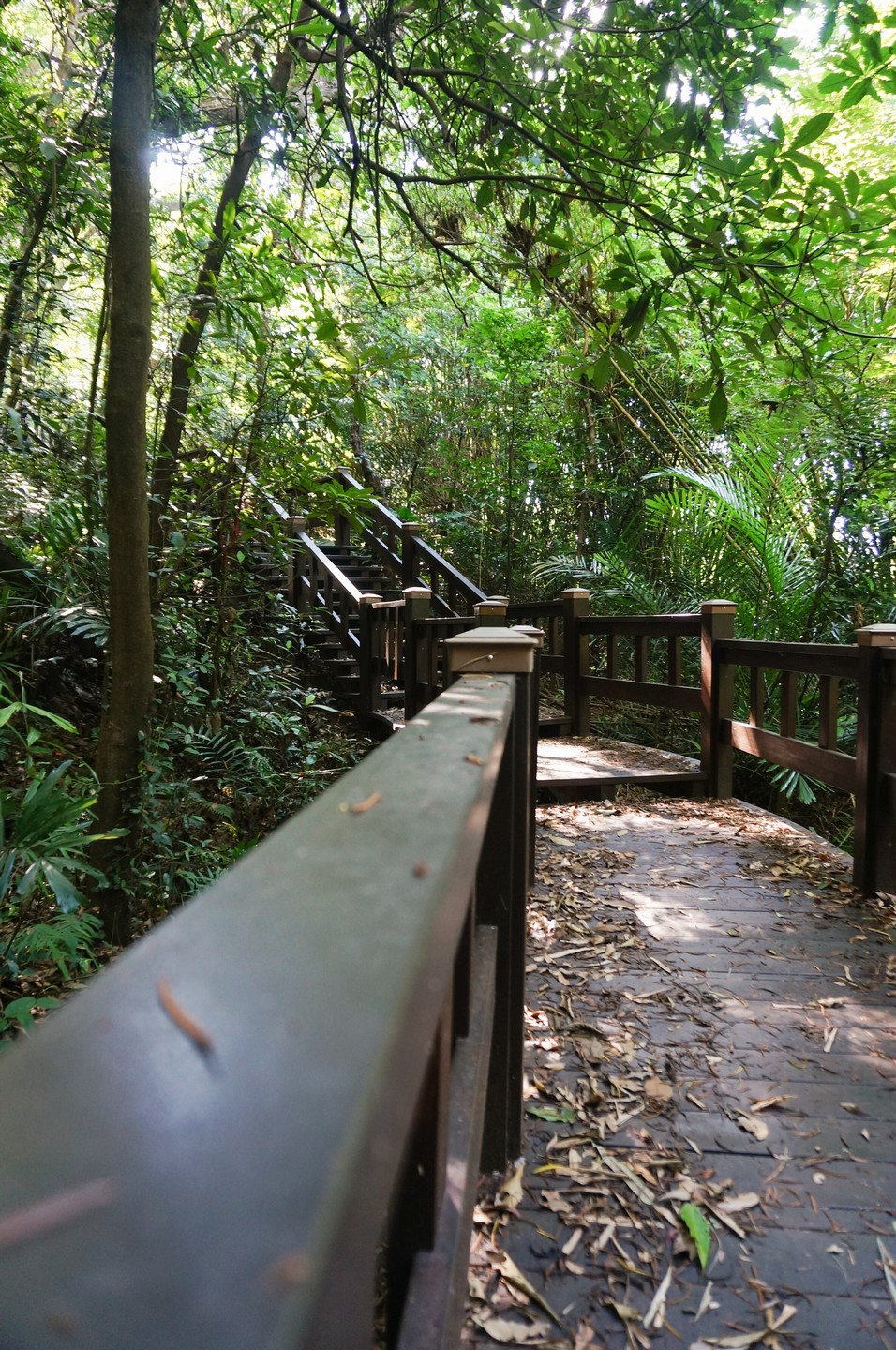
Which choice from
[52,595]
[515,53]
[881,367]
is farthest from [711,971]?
[881,367]

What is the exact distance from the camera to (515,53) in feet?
10.5

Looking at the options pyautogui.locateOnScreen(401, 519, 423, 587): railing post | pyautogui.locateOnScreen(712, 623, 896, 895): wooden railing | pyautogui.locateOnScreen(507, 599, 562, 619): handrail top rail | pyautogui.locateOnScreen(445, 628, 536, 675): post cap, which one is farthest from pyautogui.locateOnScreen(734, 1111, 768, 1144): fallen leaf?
pyautogui.locateOnScreen(401, 519, 423, 587): railing post

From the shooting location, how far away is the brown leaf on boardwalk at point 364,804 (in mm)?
592

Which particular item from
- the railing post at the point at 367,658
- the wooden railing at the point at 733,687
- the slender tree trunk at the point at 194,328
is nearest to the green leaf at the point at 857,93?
the wooden railing at the point at 733,687

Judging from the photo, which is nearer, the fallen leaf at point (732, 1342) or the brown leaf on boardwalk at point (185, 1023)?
the brown leaf on boardwalk at point (185, 1023)

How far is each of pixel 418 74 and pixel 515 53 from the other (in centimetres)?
59

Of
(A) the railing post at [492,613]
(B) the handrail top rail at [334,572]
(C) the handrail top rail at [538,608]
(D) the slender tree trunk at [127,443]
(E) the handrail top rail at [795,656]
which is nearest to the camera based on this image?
(D) the slender tree trunk at [127,443]

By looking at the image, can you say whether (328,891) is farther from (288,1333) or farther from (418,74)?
(418,74)

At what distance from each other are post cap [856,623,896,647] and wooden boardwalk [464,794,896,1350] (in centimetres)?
111

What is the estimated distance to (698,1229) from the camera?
5.39 feet

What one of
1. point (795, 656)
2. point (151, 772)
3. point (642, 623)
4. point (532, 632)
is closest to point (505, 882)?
point (532, 632)

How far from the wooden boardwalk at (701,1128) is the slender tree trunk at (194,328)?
3.00 meters

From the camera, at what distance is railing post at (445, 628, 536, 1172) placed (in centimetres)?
168

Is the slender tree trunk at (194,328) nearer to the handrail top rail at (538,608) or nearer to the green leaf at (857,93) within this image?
the green leaf at (857,93)
